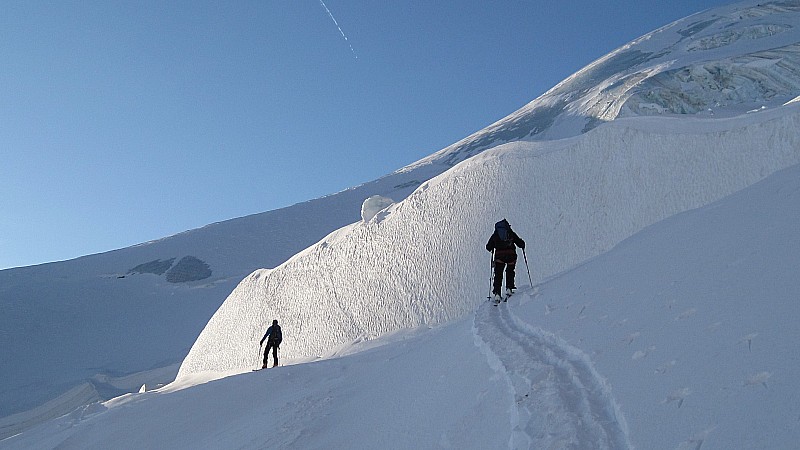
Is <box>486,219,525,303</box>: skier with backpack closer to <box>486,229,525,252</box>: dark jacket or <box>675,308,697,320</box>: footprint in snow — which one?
<box>486,229,525,252</box>: dark jacket

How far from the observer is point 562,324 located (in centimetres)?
540

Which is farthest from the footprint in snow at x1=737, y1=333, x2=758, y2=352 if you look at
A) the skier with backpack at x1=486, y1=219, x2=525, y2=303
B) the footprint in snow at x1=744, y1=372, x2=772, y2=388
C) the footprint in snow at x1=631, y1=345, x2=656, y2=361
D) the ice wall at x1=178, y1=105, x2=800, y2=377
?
the ice wall at x1=178, y1=105, x2=800, y2=377

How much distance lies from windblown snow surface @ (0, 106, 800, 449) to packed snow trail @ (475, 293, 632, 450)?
0.02 m

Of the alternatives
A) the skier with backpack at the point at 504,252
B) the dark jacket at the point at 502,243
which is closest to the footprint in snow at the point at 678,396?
the skier with backpack at the point at 504,252

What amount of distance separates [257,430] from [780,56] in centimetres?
5089

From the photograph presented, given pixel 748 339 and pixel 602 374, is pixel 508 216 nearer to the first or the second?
pixel 602 374

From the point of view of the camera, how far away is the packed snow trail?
10.2ft

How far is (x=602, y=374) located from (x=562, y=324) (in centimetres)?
176

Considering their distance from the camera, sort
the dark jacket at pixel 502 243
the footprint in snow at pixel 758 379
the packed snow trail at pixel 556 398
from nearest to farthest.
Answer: the footprint in snow at pixel 758 379 → the packed snow trail at pixel 556 398 → the dark jacket at pixel 502 243

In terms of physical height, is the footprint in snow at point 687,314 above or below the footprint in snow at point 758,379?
above

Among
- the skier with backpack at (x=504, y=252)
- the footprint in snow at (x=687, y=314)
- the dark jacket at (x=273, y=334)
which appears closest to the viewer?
the footprint in snow at (x=687, y=314)

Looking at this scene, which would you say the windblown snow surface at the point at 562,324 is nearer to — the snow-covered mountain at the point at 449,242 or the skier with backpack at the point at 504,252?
the snow-covered mountain at the point at 449,242

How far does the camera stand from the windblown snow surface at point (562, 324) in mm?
2922

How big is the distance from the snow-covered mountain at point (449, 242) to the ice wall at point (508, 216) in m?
0.04
